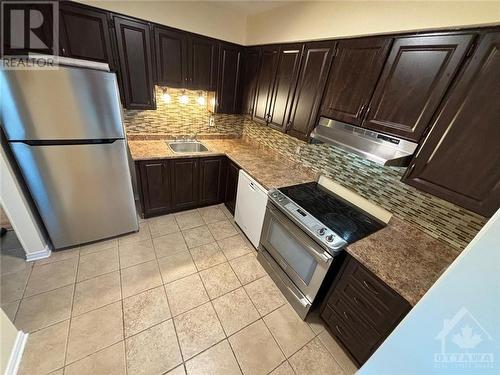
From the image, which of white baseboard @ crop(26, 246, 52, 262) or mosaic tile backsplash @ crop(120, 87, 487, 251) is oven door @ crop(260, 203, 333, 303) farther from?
white baseboard @ crop(26, 246, 52, 262)

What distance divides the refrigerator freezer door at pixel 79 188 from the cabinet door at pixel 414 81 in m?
2.24

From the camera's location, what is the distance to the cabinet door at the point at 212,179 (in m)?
2.74

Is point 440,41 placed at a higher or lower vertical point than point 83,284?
higher

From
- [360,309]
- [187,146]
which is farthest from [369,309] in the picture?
[187,146]

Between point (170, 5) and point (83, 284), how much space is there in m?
2.93

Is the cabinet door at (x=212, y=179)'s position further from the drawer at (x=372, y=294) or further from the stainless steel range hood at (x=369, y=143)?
the drawer at (x=372, y=294)

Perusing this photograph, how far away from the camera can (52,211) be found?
6.23 ft

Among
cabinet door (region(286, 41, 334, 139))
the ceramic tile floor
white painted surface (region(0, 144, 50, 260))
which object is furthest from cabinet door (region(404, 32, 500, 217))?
white painted surface (region(0, 144, 50, 260))

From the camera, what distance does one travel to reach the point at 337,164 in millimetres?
2018

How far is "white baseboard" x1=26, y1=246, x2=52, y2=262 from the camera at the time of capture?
6.36ft

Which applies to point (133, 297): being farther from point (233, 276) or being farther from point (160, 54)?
point (160, 54)

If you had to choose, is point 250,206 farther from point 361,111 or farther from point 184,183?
point 361,111

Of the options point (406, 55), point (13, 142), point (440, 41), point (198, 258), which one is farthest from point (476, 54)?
point (13, 142)

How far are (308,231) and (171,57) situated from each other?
7.85ft
